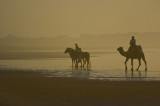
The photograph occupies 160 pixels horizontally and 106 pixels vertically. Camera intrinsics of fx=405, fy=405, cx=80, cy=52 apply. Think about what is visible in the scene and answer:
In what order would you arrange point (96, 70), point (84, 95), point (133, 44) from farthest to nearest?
point (133, 44)
point (96, 70)
point (84, 95)

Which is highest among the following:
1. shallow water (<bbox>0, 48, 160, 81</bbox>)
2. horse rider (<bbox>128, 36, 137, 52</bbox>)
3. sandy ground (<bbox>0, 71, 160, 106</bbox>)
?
horse rider (<bbox>128, 36, 137, 52</bbox>)

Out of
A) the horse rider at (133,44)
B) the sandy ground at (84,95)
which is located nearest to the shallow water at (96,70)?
the horse rider at (133,44)

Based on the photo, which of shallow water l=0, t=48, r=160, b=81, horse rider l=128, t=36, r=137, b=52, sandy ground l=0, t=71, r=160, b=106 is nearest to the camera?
sandy ground l=0, t=71, r=160, b=106

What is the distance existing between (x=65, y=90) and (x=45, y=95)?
1.93m

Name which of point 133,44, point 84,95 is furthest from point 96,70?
point 84,95

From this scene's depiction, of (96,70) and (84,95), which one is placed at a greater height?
(96,70)

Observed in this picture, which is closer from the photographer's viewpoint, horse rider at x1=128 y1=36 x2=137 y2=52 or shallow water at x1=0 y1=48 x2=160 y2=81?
shallow water at x1=0 y1=48 x2=160 y2=81

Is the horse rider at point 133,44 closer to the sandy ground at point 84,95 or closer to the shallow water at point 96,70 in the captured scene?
the shallow water at point 96,70

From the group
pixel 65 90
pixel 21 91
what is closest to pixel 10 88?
pixel 21 91

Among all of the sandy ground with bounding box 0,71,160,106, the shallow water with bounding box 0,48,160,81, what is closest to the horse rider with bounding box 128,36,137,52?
the shallow water with bounding box 0,48,160,81

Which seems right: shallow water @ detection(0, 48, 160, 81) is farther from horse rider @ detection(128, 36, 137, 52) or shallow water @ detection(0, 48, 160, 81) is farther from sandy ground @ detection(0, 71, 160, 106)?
sandy ground @ detection(0, 71, 160, 106)

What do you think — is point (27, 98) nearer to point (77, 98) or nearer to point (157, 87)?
point (77, 98)

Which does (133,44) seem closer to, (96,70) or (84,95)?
(96,70)

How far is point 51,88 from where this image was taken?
1781cm
